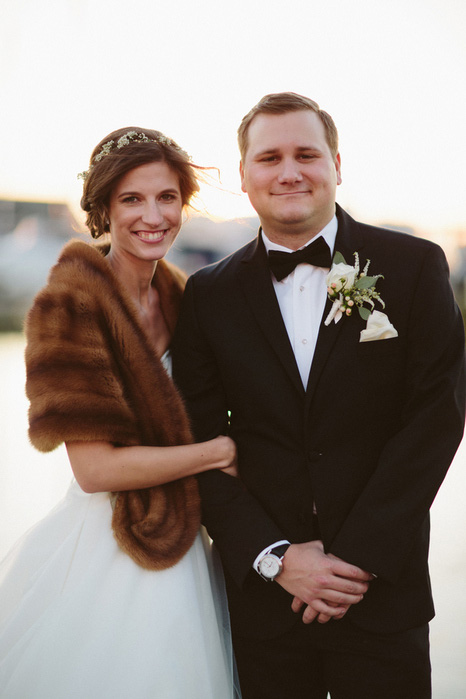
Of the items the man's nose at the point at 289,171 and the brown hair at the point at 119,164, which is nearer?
the man's nose at the point at 289,171

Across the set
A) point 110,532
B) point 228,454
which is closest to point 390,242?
point 228,454

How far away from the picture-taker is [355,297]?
1785 mm

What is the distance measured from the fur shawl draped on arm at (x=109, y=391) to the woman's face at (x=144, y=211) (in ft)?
0.60

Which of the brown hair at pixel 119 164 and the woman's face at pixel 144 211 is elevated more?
the brown hair at pixel 119 164

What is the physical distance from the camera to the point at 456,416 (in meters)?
1.74

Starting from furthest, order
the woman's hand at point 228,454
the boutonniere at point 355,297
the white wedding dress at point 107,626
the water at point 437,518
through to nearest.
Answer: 1. the water at point 437,518
2. the woman's hand at point 228,454
3. the white wedding dress at point 107,626
4. the boutonniere at point 355,297

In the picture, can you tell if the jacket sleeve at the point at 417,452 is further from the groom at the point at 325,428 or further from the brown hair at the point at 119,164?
the brown hair at the point at 119,164

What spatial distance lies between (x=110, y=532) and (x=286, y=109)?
144 cm

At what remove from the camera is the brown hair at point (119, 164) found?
2156 mm

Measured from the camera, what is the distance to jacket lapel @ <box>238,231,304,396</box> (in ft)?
6.11

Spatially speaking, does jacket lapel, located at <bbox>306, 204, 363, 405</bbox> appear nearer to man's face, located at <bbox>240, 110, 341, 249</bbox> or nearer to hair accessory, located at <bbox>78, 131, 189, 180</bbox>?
man's face, located at <bbox>240, 110, 341, 249</bbox>

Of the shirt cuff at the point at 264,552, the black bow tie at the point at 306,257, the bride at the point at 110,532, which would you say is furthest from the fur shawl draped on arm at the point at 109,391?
the black bow tie at the point at 306,257

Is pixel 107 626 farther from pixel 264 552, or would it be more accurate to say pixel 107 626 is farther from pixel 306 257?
pixel 306 257

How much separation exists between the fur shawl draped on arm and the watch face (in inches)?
10.9
